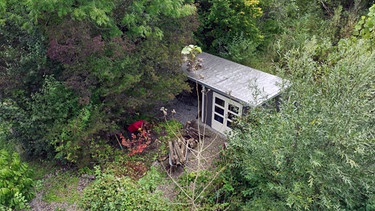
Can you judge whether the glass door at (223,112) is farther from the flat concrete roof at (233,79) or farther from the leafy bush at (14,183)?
the leafy bush at (14,183)

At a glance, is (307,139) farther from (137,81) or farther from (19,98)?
(19,98)

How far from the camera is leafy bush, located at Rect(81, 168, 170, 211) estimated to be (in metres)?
5.84

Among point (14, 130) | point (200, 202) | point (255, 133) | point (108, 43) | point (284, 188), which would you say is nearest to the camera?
point (284, 188)

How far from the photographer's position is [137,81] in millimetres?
7883

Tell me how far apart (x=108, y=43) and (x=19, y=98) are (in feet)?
9.58

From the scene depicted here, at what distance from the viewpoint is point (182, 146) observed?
28.4ft

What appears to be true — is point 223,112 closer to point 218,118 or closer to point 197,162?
point 218,118

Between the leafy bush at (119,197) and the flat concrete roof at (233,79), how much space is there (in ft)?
12.8

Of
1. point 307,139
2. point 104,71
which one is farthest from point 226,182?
point 104,71

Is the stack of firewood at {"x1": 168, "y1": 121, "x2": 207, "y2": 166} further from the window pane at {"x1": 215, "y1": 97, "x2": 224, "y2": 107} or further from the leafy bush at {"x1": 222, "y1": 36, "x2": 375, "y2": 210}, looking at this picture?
the leafy bush at {"x1": 222, "y1": 36, "x2": 375, "y2": 210}

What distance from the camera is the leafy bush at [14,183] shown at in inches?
260

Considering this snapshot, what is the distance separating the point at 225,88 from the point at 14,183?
6.35 m

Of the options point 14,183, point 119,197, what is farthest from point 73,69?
point 119,197

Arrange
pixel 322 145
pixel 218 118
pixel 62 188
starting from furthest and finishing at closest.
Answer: pixel 218 118 < pixel 62 188 < pixel 322 145
